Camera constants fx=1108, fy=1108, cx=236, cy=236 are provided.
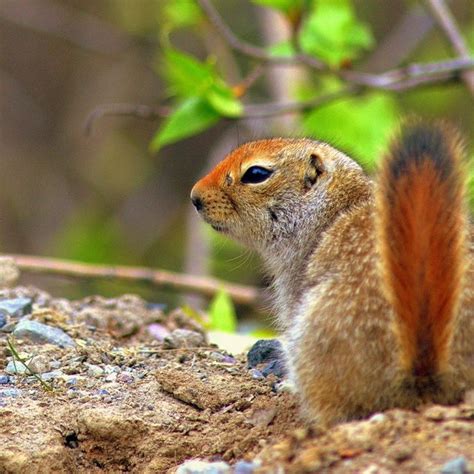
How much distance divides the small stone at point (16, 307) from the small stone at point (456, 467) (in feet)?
8.02

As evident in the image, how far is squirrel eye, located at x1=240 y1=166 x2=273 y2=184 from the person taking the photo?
4238 millimetres

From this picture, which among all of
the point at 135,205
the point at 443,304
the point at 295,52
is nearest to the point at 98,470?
the point at 443,304

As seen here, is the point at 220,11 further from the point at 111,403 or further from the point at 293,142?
the point at 111,403

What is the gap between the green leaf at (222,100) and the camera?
5.70 meters

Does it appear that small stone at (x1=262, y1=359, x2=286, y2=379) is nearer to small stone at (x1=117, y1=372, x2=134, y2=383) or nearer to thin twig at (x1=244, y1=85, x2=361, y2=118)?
small stone at (x1=117, y1=372, x2=134, y2=383)

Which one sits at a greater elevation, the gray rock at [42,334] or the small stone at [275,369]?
the gray rock at [42,334]

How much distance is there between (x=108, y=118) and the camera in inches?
510

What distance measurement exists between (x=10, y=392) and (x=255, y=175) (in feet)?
4.00

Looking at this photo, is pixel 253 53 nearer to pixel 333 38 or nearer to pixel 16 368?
pixel 333 38

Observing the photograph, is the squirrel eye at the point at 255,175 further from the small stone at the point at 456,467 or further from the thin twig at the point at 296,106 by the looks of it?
the thin twig at the point at 296,106

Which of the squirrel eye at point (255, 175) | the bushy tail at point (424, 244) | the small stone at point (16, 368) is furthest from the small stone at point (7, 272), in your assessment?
the bushy tail at point (424, 244)

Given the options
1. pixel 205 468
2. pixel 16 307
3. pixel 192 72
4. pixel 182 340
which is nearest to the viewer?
pixel 205 468

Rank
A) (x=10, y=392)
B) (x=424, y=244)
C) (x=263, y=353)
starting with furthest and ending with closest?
(x=263, y=353)
(x=10, y=392)
(x=424, y=244)

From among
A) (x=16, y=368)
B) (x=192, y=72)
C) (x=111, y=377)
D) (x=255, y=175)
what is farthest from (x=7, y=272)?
(x=255, y=175)
